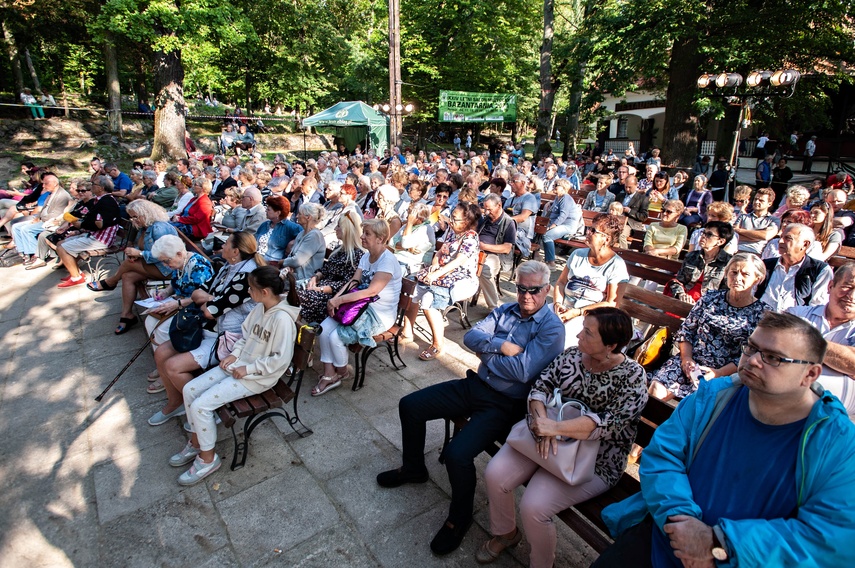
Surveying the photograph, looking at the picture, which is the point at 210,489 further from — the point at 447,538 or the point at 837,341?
the point at 837,341

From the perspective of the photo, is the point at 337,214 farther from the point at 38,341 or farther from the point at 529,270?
the point at 529,270

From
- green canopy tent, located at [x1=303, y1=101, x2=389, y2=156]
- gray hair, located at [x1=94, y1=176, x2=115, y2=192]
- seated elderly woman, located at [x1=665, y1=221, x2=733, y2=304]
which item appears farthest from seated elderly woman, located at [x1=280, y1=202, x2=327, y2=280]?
green canopy tent, located at [x1=303, y1=101, x2=389, y2=156]

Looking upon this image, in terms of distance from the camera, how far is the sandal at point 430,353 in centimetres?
486

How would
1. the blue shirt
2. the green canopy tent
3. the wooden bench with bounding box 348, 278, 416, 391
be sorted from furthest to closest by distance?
the green canopy tent → the wooden bench with bounding box 348, 278, 416, 391 → the blue shirt

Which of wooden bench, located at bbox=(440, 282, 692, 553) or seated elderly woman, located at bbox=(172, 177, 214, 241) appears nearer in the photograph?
wooden bench, located at bbox=(440, 282, 692, 553)

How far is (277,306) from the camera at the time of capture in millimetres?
3330

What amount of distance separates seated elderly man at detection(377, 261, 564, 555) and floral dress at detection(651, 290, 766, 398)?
1.04 meters

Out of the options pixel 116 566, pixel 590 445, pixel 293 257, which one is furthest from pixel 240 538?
pixel 293 257

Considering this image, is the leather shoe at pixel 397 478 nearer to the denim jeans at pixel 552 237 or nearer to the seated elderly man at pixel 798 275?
the seated elderly man at pixel 798 275

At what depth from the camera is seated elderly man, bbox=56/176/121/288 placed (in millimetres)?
7098

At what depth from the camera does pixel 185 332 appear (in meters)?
3.62

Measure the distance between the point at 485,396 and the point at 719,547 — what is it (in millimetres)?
1435

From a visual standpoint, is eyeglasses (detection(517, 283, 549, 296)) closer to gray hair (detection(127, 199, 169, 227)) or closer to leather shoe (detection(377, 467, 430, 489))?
leather shoe (detection(377, 467, 430, 489))

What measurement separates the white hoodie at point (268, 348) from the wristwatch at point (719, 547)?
2585mm
